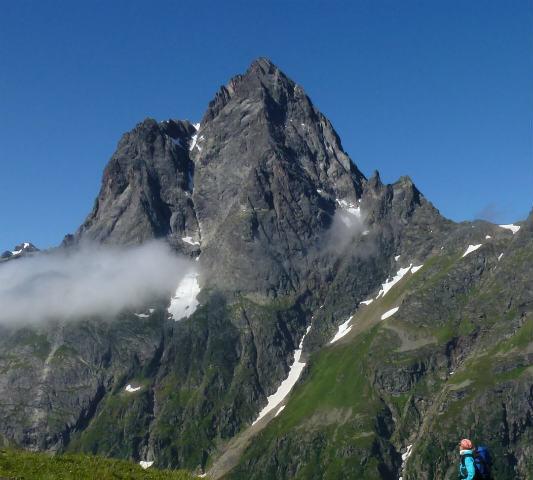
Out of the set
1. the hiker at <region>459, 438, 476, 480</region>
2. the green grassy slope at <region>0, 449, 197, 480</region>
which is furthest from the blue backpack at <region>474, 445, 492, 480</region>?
the green grassy slope at <region>0, 449, 197, 480</region>

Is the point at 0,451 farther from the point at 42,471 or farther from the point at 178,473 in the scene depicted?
the point at 178,473

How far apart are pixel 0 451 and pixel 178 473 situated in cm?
927

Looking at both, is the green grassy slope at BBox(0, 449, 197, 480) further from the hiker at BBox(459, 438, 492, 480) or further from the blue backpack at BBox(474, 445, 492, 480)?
the blue backpack at BBox(474, 445, 492, 480)

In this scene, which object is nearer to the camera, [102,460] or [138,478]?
[138,478]

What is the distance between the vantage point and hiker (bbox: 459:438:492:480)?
2691 centimetres

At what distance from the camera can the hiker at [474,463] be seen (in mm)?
26906

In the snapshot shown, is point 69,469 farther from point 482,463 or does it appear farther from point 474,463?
point 482,463

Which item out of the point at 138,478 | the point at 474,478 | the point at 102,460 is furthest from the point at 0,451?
the point at 474,478

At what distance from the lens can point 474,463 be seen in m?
27.0

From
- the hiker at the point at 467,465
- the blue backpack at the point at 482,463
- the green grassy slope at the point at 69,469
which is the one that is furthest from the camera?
the green grassy slope at the point at 69,469

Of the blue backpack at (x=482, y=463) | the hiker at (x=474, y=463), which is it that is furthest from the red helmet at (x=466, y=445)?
the blue backpack at (x=482, y=463)

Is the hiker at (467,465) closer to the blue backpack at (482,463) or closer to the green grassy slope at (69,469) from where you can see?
the blue backpack at (482,463)

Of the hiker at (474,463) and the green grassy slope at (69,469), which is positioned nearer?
the hiker at (474,463)

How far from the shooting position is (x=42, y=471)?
3148 centimetres
